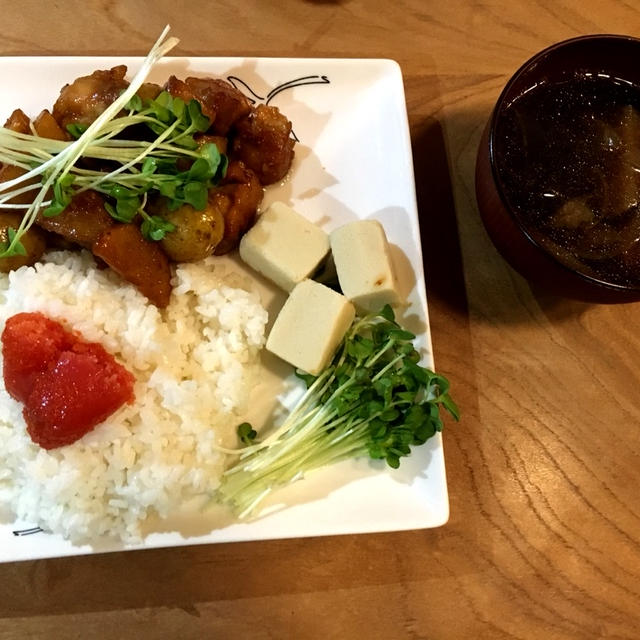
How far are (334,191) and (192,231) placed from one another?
1.92 ft

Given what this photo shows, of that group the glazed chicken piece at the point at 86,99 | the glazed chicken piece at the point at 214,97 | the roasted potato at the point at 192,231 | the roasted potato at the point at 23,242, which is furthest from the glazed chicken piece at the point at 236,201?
the roasted potato at the point at 23,242

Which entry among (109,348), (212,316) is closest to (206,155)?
(212,316)

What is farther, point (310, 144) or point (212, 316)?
point (310, 144)

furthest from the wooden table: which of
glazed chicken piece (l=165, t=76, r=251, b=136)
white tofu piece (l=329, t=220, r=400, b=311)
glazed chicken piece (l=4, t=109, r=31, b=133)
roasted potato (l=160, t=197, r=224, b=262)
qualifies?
roasted potato (l=160, t=197, r=224, b=262)

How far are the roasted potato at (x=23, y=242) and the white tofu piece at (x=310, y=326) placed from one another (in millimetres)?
759

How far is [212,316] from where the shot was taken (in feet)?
6.59

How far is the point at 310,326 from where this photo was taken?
193 cm

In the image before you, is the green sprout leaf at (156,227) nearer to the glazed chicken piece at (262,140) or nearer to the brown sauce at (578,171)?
the glazed chicken piece at (262,140)

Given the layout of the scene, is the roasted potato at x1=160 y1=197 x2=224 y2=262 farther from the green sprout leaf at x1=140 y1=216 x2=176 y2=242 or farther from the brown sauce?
the brown sauce

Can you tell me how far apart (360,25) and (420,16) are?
252 mm

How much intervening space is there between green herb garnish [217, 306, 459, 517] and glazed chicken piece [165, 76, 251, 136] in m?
0.79

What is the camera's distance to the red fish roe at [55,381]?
1699mm

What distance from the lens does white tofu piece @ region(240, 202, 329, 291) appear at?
201cm

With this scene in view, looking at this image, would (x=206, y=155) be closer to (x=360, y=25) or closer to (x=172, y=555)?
(x=360, y=25)
